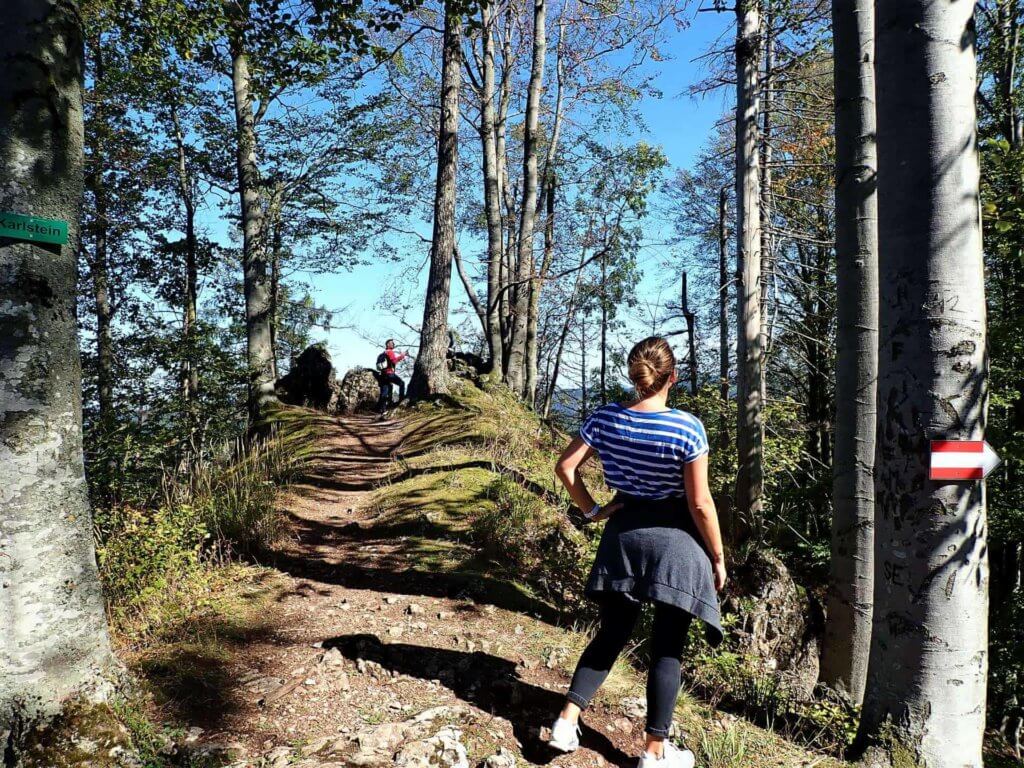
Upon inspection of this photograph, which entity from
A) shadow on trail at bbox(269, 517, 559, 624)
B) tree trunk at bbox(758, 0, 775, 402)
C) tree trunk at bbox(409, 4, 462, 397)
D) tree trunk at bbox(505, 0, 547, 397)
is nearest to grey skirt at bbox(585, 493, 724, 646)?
shadow on trail at bbox(269, 517, 559, 624)

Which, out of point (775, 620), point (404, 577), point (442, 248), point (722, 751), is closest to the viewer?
point (722, 751)

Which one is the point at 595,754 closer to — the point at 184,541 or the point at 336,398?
the point at 184,541

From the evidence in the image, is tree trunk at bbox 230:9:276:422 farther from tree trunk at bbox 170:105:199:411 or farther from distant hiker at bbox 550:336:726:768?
distant hiker at bbox 550:336:726:768

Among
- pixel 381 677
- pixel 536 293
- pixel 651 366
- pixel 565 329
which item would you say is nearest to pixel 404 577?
pixel 381 677

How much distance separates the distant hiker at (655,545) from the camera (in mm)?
2727

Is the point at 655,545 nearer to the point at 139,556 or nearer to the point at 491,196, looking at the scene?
the point at 139,556

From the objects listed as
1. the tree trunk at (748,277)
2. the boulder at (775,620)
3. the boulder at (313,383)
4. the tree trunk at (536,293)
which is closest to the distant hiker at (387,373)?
the boulder at (313,383)

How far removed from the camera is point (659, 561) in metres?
2.75

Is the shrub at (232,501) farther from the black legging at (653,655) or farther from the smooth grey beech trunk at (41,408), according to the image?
the black legging at (653,655)

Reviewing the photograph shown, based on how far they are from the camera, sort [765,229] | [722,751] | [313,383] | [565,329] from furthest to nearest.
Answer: [565,329], [313,383], [765,229], [722,751]

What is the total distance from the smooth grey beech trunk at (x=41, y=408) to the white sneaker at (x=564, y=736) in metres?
2.00

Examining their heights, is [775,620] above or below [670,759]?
below

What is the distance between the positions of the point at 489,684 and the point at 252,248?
11.4 metres

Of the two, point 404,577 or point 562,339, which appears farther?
point 562,339
